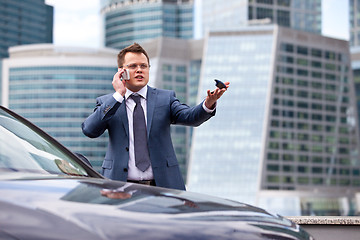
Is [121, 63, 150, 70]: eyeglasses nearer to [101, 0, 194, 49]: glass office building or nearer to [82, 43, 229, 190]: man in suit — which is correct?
[82, 43, 229, 190]: man in suit

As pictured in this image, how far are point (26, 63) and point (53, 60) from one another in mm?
5356

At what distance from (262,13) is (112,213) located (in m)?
146

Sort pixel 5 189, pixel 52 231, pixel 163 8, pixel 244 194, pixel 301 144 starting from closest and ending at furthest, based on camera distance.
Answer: pixel 52 231, pixel 5 189, pixel 244 194, pixel 301 144, pixel 163 8

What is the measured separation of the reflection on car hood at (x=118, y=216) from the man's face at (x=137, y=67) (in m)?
Result: 1.86

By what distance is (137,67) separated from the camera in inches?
151

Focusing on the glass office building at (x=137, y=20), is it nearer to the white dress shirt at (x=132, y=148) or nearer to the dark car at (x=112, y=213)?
→ the white dress shirt at (x=132, y=148)

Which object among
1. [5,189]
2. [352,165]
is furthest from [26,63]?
[5,189]

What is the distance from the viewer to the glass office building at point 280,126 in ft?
354

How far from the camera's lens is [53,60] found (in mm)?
139625

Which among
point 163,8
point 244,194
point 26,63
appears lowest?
point 244,194

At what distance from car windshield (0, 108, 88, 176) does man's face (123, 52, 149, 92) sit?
1.27 m

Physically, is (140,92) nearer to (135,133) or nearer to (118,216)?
(135,133)

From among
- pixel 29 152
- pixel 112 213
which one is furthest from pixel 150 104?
pixel 112 213

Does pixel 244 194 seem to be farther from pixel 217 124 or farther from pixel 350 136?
pixel 350 136
